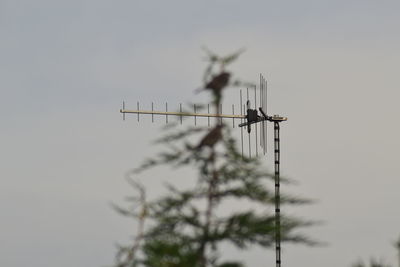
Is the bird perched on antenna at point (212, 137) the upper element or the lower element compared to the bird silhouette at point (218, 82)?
lower

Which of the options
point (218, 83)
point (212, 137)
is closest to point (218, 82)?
point (218, 83)

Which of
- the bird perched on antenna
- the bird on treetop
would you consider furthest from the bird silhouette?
the bird perched on antenna

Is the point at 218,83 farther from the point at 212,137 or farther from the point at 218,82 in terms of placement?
the point at 212,137

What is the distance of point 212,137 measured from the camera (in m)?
10.1

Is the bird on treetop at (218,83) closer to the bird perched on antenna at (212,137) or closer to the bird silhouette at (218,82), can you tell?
the bird silhouette at (218,82)

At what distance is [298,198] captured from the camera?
42.0 feet

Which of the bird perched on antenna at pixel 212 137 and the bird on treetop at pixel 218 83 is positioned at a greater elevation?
the bird on treetop at pixel 218 83

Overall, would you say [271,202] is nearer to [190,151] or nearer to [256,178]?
[256,178]

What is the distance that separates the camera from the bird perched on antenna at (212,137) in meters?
10.1

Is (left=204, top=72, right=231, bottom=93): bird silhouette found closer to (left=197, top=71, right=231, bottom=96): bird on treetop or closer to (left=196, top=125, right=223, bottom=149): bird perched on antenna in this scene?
(left=197, top=71, right=231, bottom=96): bird on treetop

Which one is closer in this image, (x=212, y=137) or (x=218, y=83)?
(x=212, y=137)

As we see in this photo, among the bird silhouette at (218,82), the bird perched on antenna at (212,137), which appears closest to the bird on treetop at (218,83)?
the bird silhouette at (218,82)

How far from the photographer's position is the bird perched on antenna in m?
10.1

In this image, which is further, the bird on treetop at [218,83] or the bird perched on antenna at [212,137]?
the bird on treetop at [218,83]
